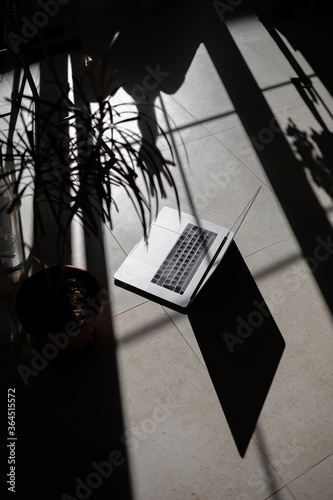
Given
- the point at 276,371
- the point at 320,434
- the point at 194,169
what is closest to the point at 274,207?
the point at 194,169

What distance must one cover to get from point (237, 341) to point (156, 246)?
671 mm

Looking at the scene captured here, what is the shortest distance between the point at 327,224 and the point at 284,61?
5.93 feet

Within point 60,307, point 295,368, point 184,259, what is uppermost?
point 60,307

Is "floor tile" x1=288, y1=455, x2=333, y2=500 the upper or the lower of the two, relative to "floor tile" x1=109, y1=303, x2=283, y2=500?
lower

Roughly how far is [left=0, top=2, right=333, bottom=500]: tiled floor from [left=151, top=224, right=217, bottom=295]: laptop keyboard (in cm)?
15

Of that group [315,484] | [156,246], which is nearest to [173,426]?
[315,484]

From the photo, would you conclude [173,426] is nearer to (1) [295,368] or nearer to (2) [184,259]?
(1) [295,368]

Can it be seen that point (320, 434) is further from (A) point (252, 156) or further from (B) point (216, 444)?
(A) point (252, 156)

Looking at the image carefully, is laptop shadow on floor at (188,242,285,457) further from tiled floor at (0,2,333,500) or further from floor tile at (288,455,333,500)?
floor tile at (288,455,333,500)

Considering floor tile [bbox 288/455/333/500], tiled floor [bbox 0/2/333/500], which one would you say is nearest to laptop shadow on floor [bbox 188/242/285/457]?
tiled floor [bbox 0/2/333/500]

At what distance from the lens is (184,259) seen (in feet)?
7.80

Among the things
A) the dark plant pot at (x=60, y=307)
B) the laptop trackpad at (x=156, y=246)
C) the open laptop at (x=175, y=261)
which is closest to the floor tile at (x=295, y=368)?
the open laptop at (x=175, y=261)

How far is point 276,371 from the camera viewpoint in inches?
83.4

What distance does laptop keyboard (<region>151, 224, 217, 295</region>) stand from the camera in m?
2.32
